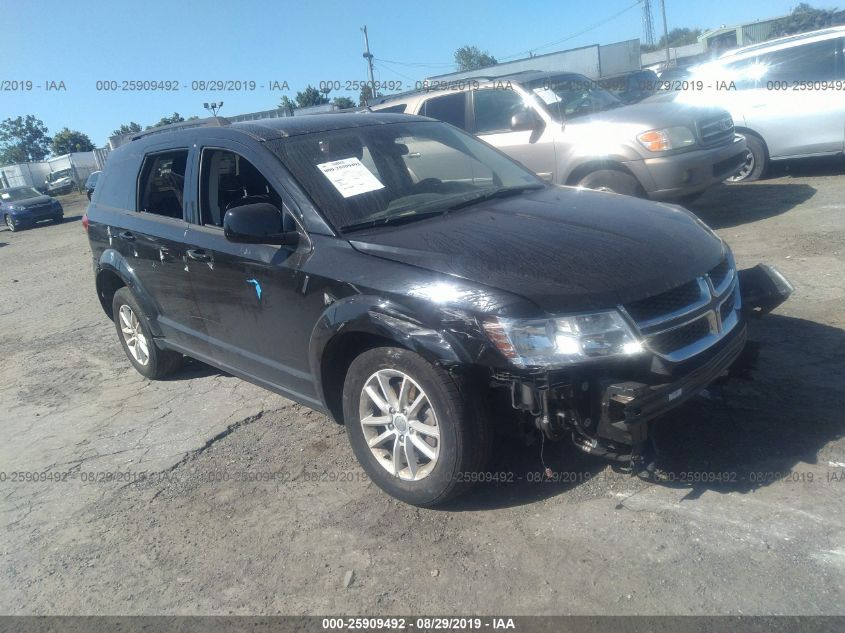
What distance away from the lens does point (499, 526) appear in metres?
3.17

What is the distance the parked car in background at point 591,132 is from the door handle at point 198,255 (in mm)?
4599

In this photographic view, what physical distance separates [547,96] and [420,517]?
6054mm

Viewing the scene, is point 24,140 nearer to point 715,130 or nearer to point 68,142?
point 68,142

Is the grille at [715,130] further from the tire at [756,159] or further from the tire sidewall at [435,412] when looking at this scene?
the tire sidewall at [435,412]

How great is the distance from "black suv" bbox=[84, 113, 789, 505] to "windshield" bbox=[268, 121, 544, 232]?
0.01 meters

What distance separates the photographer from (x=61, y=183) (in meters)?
41.2

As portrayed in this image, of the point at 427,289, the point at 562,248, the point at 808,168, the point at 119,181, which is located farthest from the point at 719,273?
the point at 808,168

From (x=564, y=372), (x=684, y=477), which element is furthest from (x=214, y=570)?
(x=684, y=477)

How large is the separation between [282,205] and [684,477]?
8.09 ft

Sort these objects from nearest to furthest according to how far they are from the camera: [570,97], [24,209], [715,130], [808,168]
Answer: [715,130] → [570,97] → [808,168] → [24,209]

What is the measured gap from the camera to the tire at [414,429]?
3.02 metres

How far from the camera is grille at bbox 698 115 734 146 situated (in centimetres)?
762

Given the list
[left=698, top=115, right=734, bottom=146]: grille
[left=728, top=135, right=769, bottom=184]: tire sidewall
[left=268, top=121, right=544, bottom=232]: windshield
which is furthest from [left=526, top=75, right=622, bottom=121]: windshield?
[left=268, top=121, right=544, bottom=232]: windshield

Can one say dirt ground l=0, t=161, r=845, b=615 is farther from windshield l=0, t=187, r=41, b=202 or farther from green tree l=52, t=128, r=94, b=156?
green tree l=52, t=128, r=94, b=156
